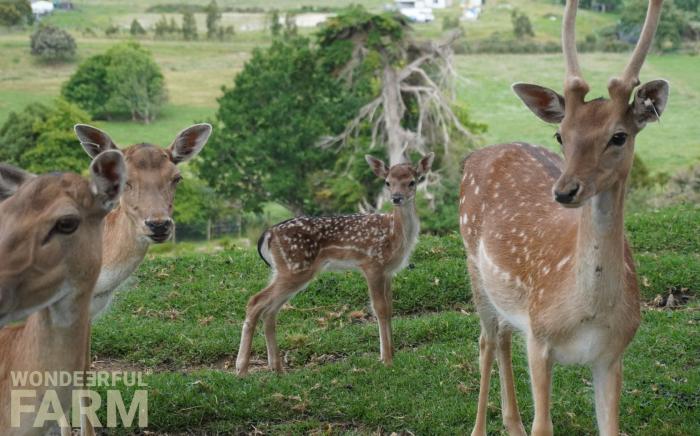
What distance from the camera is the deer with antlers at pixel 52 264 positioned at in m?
4.09

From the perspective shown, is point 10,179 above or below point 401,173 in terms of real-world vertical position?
above

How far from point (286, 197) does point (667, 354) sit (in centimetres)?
3434

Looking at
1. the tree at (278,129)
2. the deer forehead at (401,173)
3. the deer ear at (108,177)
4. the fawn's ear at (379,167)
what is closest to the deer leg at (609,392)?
the deer ear at (108,177)

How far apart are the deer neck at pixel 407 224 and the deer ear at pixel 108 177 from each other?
475 centimetres

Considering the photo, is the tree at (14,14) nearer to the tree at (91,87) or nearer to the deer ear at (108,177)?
the tree at (91,87)

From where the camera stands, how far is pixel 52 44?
66.4 metres

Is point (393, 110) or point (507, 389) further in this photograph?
point (393, 110)

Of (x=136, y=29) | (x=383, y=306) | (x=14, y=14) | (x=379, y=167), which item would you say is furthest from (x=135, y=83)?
(x=383, y=306)

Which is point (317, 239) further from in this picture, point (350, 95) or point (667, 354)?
point (350, 95)

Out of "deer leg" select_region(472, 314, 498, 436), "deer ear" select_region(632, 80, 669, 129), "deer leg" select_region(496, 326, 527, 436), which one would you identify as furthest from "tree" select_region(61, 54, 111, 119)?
"deer ear" select_region(632, 80, 669, 129)

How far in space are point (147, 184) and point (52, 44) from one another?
64.2m

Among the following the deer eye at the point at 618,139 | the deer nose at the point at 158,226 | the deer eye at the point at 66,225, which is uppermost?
the deer eye at the point at 618,139

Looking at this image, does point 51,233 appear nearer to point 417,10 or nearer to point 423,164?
point 423,164

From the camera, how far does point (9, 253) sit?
4.05m
